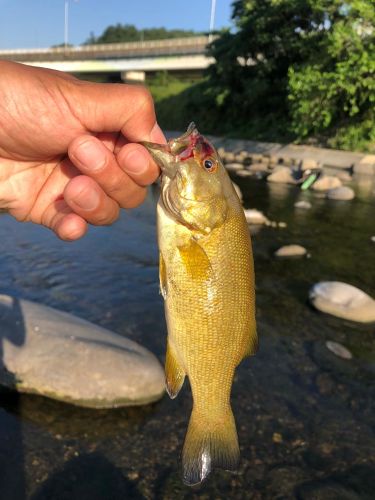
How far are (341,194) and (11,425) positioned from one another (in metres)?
17.2

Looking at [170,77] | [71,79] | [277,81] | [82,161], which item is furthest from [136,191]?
[170,77]

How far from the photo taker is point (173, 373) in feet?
9.16

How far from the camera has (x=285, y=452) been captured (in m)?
5.29

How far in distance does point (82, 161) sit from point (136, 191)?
0.54m

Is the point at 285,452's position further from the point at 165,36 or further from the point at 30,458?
the point at 165,36

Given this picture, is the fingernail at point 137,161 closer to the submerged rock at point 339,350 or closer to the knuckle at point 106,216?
the knuckle at point 106,216

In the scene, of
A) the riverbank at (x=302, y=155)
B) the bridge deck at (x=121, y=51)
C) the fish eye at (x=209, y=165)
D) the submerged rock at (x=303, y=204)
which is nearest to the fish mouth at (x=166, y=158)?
the fish eye at (x=209, y=165)

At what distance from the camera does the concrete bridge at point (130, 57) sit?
185 feet

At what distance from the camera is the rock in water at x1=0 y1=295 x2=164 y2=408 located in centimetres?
573

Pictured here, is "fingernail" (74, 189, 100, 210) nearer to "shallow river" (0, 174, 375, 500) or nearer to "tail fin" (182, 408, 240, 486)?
"tail fin" (182, 408, 240, 486)

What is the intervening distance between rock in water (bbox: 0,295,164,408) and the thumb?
149 inches

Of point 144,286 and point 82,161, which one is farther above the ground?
point 82,161

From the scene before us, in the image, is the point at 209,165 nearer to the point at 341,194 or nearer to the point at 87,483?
the point at 87,483

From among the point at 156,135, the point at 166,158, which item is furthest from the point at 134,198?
the point at 166,158
